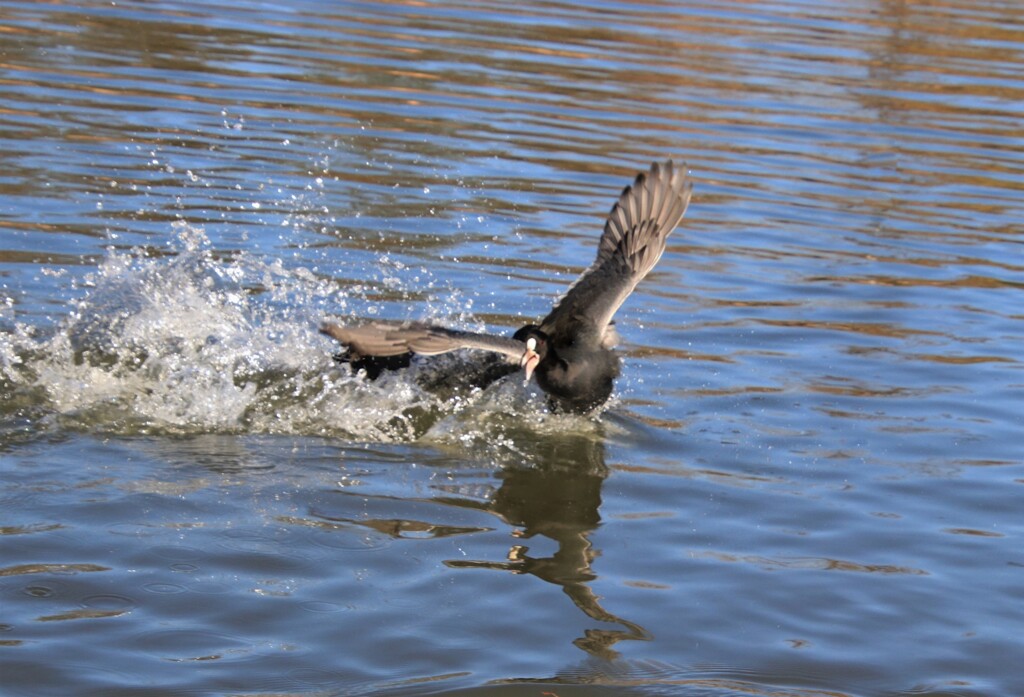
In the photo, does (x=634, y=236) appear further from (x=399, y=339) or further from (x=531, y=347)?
(x=399, y=339)

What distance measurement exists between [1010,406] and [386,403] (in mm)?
3168

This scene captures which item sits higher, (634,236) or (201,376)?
(634,236)

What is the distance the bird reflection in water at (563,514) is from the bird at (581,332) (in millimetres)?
274

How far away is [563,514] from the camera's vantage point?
6.09m

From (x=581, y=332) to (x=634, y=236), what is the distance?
72 cm

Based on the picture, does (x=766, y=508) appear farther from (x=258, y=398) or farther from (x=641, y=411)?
(x=258, y=398)

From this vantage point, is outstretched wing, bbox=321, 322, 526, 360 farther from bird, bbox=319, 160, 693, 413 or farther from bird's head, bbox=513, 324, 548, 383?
bird's head, bbox=513, 324, 548, 383

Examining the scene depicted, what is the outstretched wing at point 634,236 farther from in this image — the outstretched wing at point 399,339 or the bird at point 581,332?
the outstretched wing at point 399,339

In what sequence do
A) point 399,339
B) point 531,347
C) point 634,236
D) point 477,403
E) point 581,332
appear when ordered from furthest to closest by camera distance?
point 634,236 → point 477,403 → point 581,332 → point 531,347 → point 399,339

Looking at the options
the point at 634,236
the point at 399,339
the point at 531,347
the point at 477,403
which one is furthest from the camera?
the point at 634,236

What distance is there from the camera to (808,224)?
1074 centimetres

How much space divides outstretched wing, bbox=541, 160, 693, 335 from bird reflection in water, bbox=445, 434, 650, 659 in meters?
0.67

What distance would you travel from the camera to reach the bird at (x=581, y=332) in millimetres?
6074

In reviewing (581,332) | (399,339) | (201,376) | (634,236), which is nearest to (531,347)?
(581,332)
